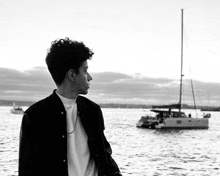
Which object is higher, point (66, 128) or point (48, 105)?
point (48, 105)

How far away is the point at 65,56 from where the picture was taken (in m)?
2.56

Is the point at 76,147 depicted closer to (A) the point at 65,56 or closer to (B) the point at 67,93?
(B) the point at 67,93

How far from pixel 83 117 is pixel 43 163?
1.19 ft

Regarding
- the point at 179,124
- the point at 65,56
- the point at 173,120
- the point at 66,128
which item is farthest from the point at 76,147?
the point at 179,124

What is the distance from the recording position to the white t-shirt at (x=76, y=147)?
255 centimetres

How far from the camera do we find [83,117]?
2600mm

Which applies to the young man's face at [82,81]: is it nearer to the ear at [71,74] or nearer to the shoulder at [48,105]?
the ear at [71,74]

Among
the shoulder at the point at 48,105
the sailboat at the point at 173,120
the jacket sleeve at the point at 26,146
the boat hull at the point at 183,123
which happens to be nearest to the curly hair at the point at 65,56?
the shoulder at the point at 48,105

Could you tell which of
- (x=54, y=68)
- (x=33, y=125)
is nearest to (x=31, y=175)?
(x=33, y=125)

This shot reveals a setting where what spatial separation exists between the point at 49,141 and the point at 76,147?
0.18m

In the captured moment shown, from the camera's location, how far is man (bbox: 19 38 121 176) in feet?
8.07

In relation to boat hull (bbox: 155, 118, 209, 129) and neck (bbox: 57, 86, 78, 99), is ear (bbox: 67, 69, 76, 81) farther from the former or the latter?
boat hull (bbox: 155, 118, 209, 129)

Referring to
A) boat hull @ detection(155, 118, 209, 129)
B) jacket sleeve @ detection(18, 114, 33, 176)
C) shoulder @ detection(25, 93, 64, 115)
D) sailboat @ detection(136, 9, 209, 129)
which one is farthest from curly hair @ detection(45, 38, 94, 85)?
boat hull @ detection(155, 118, 209, 129)

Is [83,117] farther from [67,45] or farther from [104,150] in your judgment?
[67,45]
